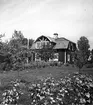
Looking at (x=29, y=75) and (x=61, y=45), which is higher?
(x=61, y=45)

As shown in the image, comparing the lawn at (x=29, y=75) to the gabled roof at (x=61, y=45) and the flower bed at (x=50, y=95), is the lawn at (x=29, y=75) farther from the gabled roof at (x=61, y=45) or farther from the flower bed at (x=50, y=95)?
the gabled roof at (x=61, y=45)

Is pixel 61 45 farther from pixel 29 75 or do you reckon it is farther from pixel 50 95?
pixel 50 95

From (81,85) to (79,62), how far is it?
4.82 m

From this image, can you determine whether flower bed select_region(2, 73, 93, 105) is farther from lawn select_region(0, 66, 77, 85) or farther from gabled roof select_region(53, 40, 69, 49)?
gabled roof select_region(53, 40, 69, 49)

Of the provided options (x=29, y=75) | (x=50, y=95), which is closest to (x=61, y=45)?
(x=29, y=75)

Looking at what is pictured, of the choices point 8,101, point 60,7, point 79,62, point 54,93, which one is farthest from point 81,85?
point 60,7

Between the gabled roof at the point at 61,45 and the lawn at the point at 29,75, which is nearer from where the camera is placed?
the lawn at the point at 29,75

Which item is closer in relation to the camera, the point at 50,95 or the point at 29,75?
the point at 50,95

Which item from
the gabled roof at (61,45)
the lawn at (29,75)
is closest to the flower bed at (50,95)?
the lawn at (29,75)

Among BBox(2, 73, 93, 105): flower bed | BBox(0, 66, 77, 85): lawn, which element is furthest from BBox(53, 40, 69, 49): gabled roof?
BBox(2, 73, 93, 105): flower bed

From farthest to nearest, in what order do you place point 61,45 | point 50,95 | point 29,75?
1. point 61,45
2. point 29,75
3. point 50,95

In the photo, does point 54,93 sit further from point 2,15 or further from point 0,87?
point 2,15

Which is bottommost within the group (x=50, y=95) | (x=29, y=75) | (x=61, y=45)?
(x=50, y=95)

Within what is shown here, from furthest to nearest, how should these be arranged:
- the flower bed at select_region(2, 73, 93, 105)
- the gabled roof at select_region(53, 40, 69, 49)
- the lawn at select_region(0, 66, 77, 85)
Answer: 1. the gabled roof at select_region(53, 40, 69, 49)
2. the lawn at select_region(0, 66, 77, 85)
3. the flower bed at select_region(2, 73, 93, 105)
